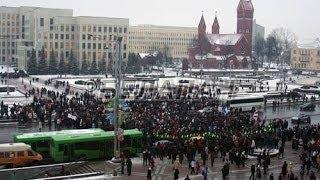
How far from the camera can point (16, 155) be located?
80.5 feet

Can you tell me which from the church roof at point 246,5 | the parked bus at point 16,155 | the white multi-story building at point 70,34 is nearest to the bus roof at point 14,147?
the parked bus at point 16,155

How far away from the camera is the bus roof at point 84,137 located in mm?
25772

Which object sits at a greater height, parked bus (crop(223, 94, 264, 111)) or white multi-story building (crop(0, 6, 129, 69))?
white multi-story building (crop(0, 6, 129, 69))

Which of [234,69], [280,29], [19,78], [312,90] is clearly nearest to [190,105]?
[312,90]

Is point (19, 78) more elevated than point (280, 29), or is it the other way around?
point (280, 29)

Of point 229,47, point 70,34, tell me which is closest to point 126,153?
point 70,34

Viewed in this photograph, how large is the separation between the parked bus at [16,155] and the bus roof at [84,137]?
1.41m

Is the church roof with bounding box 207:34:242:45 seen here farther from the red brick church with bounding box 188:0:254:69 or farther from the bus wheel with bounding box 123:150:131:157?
the bus wheel with bounding box 123:150:131:157

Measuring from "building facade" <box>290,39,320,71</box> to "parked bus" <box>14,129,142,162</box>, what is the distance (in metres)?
103

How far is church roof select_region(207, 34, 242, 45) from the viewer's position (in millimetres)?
121925

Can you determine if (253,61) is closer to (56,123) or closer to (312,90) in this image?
(312,90)

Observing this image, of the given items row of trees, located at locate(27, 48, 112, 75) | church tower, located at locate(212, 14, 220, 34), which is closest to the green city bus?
row of trees, located at locate(27, 48, 112, 75)

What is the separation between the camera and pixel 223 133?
30.2m

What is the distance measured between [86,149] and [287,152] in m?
11.6
